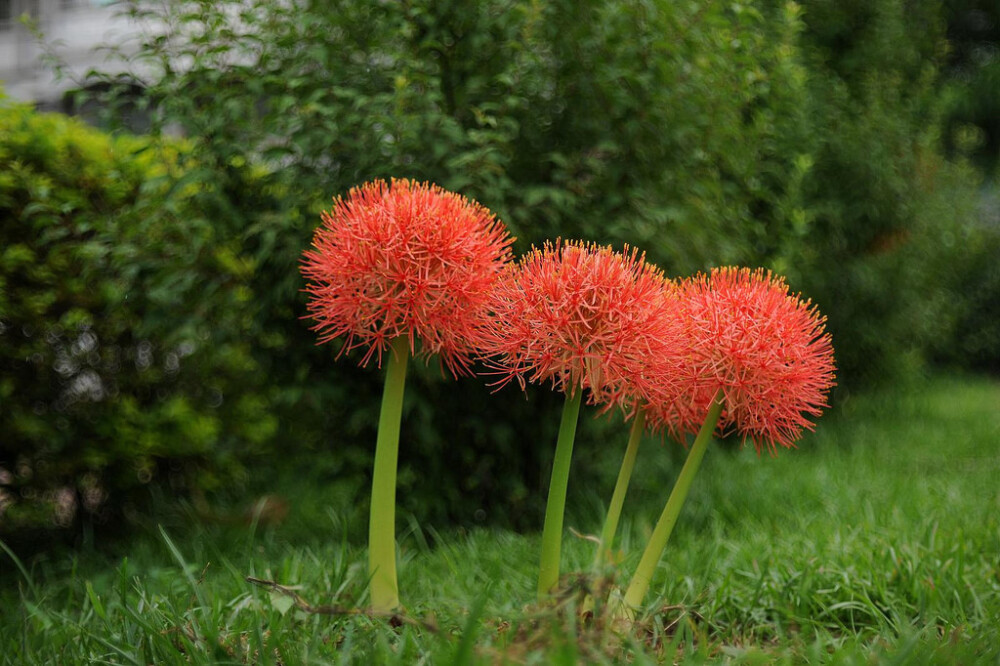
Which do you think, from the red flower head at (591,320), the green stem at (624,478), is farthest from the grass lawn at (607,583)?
the red flower head at (591,320)

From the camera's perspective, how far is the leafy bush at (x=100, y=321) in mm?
3396

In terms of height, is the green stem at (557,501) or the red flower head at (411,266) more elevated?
the red flower head at (411,266)

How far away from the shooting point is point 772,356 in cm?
158

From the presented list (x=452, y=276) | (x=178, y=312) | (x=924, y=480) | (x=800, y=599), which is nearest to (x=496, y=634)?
(x=452, y=276)

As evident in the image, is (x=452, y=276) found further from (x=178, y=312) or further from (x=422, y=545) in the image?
(x=178, y=312)

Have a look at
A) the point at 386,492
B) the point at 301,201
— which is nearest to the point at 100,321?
the point at 301,201

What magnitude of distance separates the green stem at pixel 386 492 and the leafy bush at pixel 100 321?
63.4 inches

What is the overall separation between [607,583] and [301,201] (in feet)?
6.98

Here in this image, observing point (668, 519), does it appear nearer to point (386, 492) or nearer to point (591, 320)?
point (591, 320)

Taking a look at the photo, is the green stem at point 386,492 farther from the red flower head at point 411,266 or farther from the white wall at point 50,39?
the white wall at point 50,39

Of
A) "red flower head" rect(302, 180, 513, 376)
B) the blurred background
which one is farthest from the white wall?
"red flower head" rect(302, 180, 513, 376)

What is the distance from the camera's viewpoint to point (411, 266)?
1716 mm

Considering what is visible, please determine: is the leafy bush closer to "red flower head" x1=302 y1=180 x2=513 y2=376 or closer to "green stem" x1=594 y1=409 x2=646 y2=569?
"red flower head" x1=302 y1=180 x2=513 y2=376

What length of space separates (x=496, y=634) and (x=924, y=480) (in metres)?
3.42
